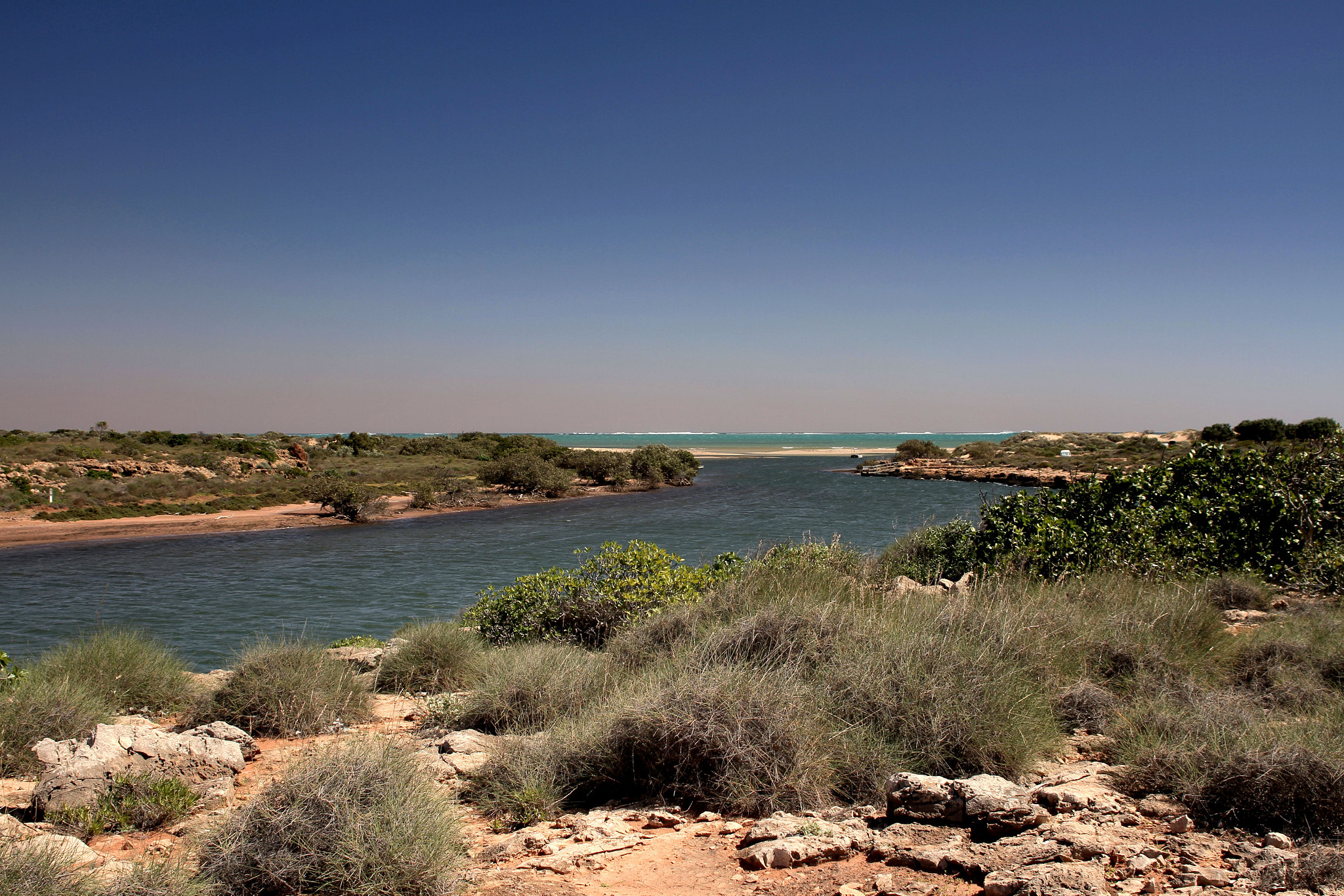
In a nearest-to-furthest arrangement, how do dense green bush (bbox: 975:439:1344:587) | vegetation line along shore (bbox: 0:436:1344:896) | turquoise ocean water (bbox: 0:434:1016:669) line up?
vegetation line along shore (bbox: 0:436:1344:896), dense green bush (bbox: 975:439:1344:587), turquoise ocean water (bbox: 0:434:1016:669)

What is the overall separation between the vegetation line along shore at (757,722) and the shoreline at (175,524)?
930 inches

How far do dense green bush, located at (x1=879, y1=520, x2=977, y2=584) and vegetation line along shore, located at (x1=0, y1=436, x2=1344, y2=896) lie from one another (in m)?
1.47

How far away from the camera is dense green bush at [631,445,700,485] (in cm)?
5591

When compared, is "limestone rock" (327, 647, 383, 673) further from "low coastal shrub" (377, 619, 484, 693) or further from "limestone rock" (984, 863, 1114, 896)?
"limestone rock" (984, 863, 1114, 896)

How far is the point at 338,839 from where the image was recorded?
3.83m

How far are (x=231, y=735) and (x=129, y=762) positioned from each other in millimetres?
1030

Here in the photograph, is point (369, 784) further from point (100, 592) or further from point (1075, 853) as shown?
point (100, 592)

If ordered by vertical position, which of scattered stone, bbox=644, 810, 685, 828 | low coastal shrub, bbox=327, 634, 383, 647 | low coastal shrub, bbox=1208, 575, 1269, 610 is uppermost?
low coastal shrub, bbox=1208, 575, 1269, 610

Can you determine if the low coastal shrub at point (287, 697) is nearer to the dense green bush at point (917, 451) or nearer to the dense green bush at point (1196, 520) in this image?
the dense green bush at point (1196, 520)

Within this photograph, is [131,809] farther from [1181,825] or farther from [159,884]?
[1181,825]

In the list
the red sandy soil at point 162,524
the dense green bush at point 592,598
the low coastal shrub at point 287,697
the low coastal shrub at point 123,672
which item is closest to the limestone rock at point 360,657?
the low coastal shrub at point 287,697

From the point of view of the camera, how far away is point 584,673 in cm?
712

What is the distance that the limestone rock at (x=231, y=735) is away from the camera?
6355mm

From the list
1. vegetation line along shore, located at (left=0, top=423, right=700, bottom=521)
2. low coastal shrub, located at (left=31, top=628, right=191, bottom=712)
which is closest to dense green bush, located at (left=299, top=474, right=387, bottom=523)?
vegetation line along shore, located at (left=0, top=423, right=700, bottom=521)
